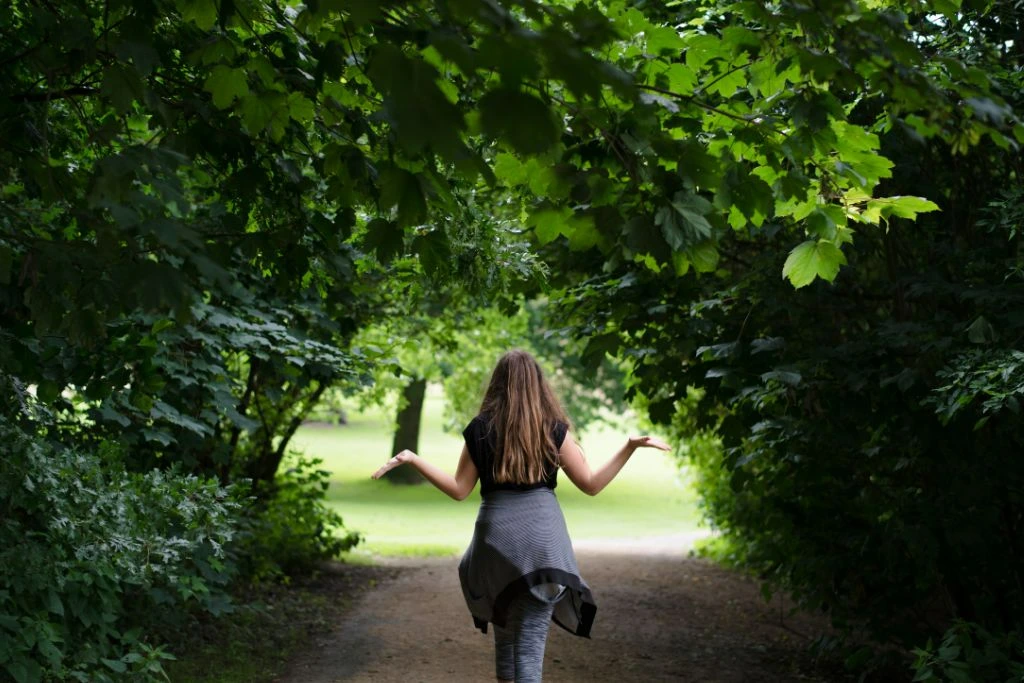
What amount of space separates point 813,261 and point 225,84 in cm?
219

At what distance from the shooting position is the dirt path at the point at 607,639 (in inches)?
301

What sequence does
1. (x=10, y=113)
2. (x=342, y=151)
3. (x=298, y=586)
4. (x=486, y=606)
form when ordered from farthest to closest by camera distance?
(x=298, y=586)
(x=486, y=606)
(x=10, y=113)
(x=342, y=151)

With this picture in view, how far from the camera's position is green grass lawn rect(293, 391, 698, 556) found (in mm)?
20328

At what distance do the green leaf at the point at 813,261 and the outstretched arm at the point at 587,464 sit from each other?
132cm

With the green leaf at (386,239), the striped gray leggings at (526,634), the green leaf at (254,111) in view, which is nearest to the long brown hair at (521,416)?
the striped gray leggings at (526,634)

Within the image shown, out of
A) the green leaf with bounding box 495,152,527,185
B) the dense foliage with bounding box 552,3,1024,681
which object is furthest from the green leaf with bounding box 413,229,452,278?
the dense foliage with bounding box 552,3,1024,681

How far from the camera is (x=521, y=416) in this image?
4.97 meters

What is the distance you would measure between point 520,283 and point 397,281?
3.14ft

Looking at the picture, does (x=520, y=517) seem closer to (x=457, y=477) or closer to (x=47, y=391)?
(x=457, y=477)

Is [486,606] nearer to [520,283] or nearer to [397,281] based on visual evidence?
[520,283]

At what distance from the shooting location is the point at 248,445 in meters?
11.2

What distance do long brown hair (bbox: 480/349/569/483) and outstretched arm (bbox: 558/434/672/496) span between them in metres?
0.09

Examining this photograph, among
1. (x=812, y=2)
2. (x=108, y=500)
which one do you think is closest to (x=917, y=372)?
(x=812, y=2)

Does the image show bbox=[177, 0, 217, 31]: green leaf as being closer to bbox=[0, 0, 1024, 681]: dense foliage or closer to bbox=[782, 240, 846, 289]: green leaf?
bbox=[0, 0, 1024, 681]: dense foliage
